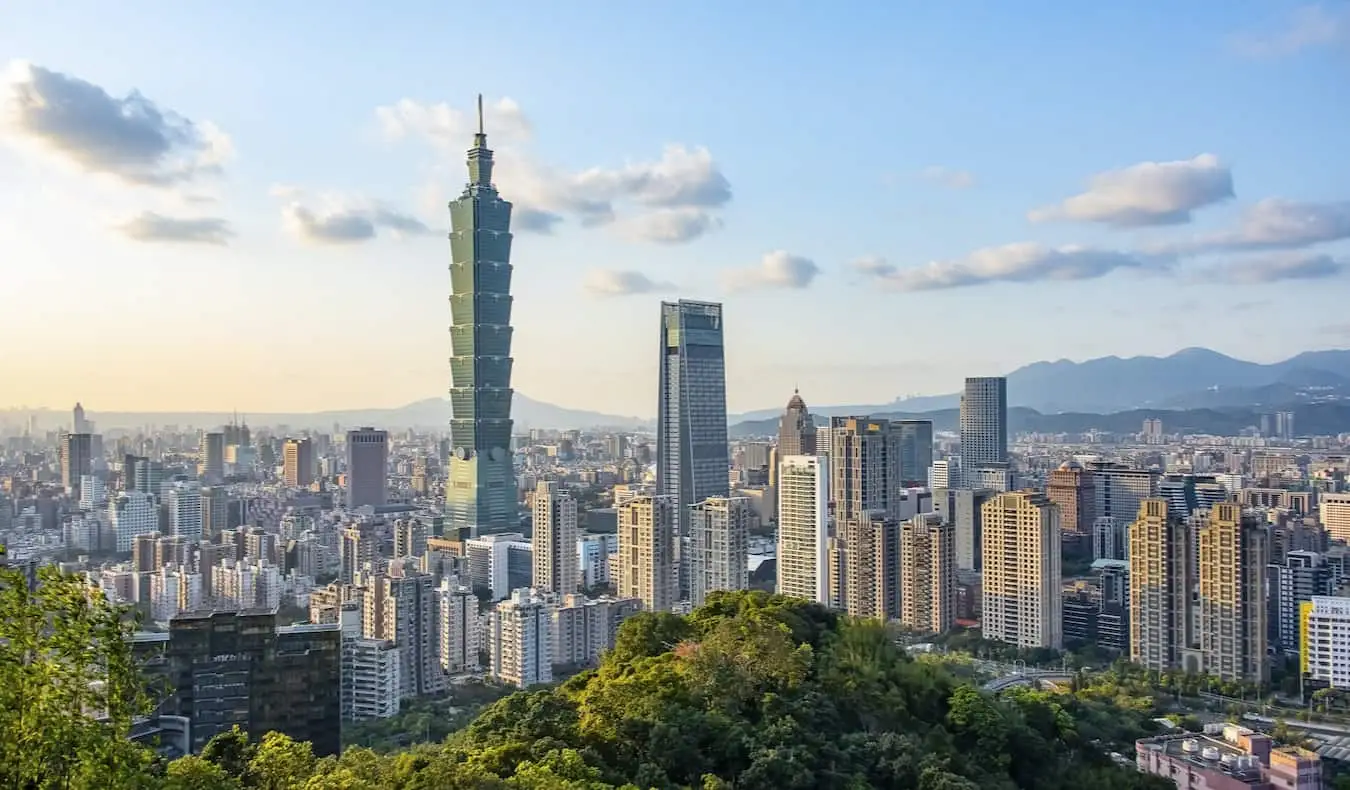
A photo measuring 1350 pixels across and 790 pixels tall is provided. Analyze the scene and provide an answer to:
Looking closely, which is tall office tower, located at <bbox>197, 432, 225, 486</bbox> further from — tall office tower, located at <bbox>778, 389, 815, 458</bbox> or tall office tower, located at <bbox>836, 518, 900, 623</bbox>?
tall office tower, located at <bbox>836, 518, 900, 623</bbox>

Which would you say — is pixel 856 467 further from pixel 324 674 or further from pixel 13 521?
pixel 13 521

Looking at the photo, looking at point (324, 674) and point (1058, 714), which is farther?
point (324, 674)

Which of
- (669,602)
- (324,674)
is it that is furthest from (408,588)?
(669,602)

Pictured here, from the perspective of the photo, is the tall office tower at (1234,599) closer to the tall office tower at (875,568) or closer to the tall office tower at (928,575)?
the tall office tower at (928,575)

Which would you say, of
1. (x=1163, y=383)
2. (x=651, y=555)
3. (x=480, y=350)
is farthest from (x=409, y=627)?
(x=1163, y=383)

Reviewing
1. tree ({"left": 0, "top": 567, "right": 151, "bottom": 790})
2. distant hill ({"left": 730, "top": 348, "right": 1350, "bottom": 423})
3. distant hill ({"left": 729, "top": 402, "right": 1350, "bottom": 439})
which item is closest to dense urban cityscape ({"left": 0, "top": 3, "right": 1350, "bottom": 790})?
tree ({"left": 0, "top": 567, "right": 151, "bottom": 790})

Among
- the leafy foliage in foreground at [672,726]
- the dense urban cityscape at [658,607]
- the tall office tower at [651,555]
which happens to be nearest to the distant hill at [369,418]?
the dense urban cityscape at [658,607]

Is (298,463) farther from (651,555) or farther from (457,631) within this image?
(457,631)
